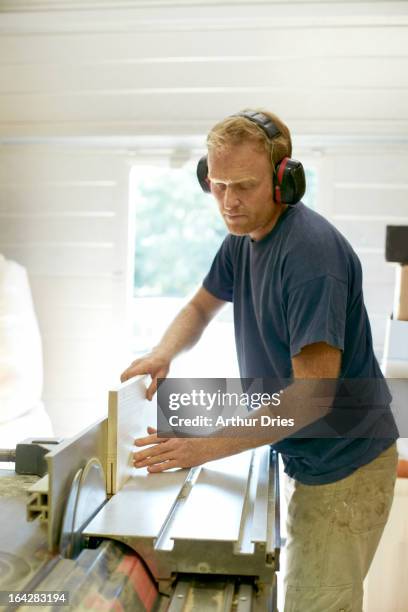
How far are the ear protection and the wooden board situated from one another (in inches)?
22.0

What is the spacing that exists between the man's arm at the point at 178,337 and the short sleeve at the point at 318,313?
46 cm

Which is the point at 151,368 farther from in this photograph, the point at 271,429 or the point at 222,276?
the point at 271,429

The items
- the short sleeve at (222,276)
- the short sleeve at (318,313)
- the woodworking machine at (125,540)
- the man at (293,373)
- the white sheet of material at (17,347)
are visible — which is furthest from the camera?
the white sheet of material at (17,347)

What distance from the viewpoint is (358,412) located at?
1.56 meters

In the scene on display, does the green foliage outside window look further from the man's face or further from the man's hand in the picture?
the man's hand

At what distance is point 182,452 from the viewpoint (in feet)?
4.76

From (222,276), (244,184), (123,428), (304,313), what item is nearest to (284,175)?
(244,184)

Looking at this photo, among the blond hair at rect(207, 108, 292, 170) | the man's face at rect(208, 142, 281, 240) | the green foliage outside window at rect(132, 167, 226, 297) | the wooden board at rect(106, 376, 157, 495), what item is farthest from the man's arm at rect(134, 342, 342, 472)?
the green foliage outside window at rect(132, 167, 226, 297)

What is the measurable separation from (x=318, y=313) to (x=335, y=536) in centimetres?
56

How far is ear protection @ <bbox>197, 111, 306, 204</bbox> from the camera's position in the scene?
1526 millimetres

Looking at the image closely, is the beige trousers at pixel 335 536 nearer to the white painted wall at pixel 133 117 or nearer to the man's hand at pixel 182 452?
the man's hand at pixel 182 452

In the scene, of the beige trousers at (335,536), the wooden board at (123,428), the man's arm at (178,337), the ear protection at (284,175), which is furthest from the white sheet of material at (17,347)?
the ear protection at (284,175)

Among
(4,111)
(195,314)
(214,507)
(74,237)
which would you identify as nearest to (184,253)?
(74,237)

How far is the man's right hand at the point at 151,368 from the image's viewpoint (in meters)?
1.73
